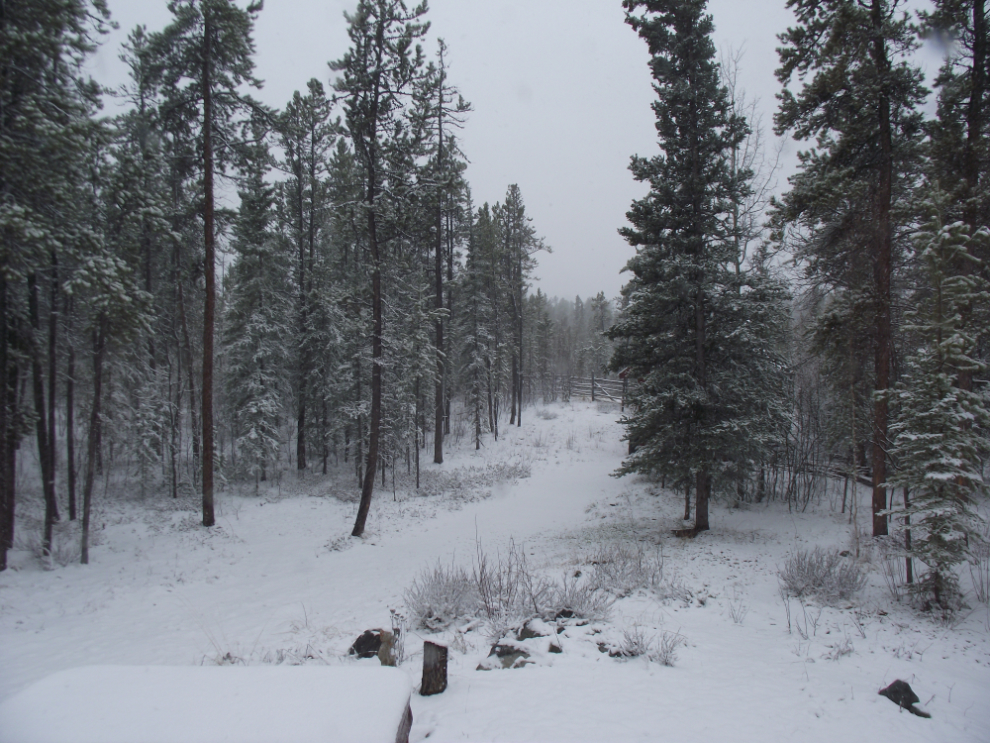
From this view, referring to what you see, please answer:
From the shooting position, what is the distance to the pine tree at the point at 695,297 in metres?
10.8

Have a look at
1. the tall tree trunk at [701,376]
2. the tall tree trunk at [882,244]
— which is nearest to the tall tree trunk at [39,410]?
the tall tree trunk at [701,376]

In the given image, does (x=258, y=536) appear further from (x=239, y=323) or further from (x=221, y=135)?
(x=221, y=135)

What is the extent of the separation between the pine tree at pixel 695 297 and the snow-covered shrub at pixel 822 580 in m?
3.27

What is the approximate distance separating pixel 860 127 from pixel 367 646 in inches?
522

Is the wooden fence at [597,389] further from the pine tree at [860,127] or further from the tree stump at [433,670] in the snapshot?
the tree stump at [433,670]

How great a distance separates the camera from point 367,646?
5.52 meters

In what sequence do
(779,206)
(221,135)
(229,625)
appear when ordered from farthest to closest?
(221,135) < (779,206) < (229,625)

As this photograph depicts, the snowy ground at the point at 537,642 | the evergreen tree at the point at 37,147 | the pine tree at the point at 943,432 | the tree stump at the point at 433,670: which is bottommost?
the snowy ground at the point at 537,642

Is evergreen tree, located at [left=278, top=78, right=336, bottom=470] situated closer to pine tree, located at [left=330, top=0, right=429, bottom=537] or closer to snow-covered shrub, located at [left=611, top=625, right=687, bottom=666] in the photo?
pine tree, located at [left=330, top=0, right=429, bottom=537]

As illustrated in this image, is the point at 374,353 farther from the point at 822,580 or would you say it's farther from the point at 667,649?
the point at 822,580

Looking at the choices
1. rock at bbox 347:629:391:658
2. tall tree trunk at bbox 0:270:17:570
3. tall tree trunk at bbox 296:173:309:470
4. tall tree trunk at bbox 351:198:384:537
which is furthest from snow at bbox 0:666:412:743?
tall tree trunk at bbox 296:173:309:470

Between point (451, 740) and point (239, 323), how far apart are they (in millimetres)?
19582

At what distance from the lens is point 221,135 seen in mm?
12547

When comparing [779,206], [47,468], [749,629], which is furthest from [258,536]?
[779,206]
